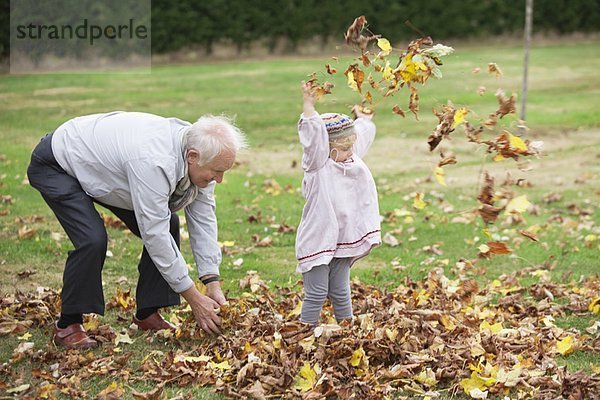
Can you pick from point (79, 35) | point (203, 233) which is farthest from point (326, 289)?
point (79, 35)

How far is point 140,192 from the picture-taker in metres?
4.76

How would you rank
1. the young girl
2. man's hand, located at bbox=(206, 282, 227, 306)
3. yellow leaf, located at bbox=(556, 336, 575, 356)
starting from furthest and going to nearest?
man's hand, located at bbox=(206, 282, 227, 306) → yellow leaf, located at bbox=(556, 336, 575, 356) → the young girl

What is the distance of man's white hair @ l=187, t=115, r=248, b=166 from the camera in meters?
4.75

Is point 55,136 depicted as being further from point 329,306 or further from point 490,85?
point 490,85

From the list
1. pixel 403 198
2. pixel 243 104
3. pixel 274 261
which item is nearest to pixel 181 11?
pixel 243 104

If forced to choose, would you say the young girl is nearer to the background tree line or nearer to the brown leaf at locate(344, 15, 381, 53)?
the brown leaf at locate(344, 15, 381, 53)

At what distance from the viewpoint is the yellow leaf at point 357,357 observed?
468 centimetres

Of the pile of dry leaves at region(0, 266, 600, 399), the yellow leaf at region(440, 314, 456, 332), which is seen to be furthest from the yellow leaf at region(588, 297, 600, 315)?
the yellow leaf at region(440, 314, 456, 332)

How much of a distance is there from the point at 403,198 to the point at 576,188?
2.24 m

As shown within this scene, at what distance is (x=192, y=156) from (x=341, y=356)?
132cm

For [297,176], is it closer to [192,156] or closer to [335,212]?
[335,212]

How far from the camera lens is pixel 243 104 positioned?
1795cm

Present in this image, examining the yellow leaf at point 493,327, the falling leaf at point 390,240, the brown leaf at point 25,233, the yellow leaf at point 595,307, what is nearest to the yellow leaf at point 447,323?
the yellow leaf at point 493,327

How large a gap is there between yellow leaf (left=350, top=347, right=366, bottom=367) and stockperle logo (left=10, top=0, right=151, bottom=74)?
→ 1775cm
